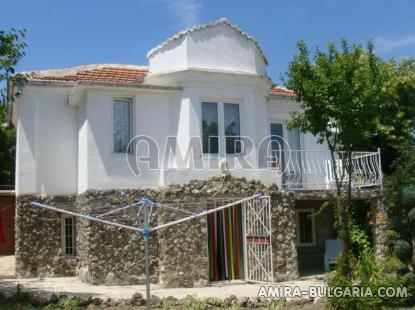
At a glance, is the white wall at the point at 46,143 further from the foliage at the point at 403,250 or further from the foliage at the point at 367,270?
the foliage at the point at 403,250

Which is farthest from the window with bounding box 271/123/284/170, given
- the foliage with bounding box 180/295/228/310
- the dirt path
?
the dirt path

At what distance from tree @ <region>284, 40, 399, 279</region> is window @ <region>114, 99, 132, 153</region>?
592 cm

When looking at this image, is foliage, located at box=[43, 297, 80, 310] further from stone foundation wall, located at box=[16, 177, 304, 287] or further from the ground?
stone foundation wall, located at box=[16, 177, 304, 287]

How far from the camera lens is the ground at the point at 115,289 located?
13.6 meters

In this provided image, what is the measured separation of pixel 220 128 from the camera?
17062mm

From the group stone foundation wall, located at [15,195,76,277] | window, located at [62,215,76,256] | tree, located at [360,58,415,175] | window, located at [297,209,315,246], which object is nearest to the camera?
stone foundation wall, located at [15,195,76,277]

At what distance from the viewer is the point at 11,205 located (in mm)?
24953

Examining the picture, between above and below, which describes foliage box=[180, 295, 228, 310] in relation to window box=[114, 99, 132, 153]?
below

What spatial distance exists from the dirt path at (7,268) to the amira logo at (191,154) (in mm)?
5900

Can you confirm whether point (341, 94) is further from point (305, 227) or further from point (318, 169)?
point (305, 227)

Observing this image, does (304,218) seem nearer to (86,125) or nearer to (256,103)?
(256,103)

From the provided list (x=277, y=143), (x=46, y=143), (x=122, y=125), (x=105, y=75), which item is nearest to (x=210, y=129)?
(x=122, y=125)

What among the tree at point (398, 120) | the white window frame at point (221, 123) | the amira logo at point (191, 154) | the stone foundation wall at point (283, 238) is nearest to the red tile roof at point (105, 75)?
the amira logo at point (191, 154)

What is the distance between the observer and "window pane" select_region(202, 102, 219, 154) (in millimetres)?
16938
